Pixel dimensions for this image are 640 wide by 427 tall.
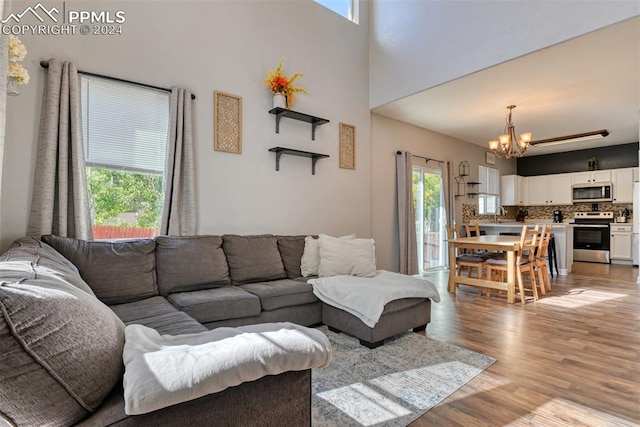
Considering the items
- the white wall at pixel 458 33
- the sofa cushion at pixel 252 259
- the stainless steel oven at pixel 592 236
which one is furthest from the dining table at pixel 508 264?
the stainless steel oven at pixel 592 236

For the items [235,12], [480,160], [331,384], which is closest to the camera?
[331,384]

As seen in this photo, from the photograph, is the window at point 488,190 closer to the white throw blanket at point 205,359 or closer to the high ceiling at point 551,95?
the high ceiling at point 551,95

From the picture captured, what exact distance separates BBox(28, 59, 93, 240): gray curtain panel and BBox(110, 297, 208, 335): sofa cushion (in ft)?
2.81

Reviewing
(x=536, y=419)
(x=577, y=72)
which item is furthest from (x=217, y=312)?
(x=577, y=72)

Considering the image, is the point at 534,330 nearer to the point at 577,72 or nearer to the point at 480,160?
the point at 577,72

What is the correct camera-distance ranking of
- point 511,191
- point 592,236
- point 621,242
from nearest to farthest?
point 621,242, point 592,236, point 511,191

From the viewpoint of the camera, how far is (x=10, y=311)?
28.7 inches

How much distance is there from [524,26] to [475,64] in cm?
54

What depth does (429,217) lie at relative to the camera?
612cm

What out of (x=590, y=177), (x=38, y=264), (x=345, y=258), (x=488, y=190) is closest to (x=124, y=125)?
(x=38, y=264)

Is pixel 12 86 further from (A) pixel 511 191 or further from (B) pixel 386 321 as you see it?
(A) pixel 511 191

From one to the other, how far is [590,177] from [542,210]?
132 cm

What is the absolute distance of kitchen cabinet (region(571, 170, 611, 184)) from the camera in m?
7.24

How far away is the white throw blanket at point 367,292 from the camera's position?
8.31 ft
